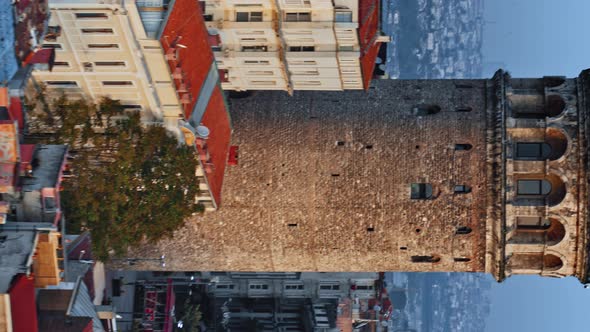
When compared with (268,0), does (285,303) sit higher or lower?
lower

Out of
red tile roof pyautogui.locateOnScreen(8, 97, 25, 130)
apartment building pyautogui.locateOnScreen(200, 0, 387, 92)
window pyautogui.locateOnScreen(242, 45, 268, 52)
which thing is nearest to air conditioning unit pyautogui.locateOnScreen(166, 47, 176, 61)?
apartment building pyautogui.locateOnScreen(200, 0, 387, 92)

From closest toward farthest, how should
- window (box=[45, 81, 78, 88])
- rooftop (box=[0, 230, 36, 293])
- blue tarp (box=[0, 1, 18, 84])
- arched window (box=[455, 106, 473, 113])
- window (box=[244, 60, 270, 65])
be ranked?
1. blue tarp (box=[0, 1, 18, 84])
2. rooftop (box=[0, 230, 36, 293])
3. window (box=[45, 81, 78, 88])
4. arched window (box=[455, 106, 473, 113])
5. window (box=[244, 60, 270, 65])

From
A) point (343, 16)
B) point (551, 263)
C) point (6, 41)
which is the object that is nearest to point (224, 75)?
point (343, 16)

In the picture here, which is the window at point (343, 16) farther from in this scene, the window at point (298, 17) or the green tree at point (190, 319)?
the green tree at point (190, 319)

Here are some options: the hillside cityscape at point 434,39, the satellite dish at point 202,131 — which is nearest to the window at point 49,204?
the satellite dish at point 202,131

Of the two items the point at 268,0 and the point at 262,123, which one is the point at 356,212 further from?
the point at 268,0

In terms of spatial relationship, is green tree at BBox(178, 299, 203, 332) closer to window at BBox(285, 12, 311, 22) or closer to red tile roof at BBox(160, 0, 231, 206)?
red tile roof at BBox(160, 0, 231, 206)

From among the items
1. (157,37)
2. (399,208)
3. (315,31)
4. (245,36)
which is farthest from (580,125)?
(157,37)

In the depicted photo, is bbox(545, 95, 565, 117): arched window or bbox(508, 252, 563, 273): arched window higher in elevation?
bbox(545, 95, 565, 117): arched window
